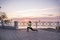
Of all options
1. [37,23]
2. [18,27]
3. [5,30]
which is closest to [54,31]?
[37,23]

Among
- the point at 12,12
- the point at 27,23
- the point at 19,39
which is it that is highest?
the point at 12,12

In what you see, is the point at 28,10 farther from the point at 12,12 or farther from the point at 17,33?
the point at 17,33

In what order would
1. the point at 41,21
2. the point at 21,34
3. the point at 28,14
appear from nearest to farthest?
the point at 28,14
the point at 41,21
the point at 21,34

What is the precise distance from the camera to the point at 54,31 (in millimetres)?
4102

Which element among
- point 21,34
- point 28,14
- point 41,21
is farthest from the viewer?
point 21,34

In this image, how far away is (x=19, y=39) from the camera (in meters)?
3.58

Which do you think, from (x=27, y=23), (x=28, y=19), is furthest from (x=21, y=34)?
(x=28, y=19)

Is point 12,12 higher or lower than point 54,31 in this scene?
higher

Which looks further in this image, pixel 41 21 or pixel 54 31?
pixel 54 31

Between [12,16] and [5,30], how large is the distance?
33.7 inches

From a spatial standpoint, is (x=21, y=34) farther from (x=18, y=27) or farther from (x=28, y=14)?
(x=28, y=14)

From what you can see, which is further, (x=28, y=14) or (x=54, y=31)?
(x=54, y=31)

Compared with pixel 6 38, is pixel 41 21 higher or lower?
higher

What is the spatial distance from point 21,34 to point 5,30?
17.2 inches
